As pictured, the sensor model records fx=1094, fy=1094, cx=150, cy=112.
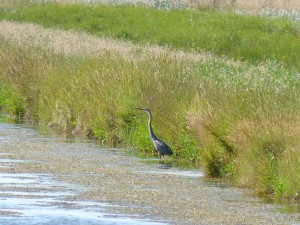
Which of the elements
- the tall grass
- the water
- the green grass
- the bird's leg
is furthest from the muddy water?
the green grass

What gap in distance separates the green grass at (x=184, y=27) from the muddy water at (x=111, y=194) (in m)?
14.8

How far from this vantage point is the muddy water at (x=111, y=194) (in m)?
13.2

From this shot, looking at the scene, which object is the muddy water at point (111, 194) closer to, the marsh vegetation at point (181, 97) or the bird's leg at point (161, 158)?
the bird's leg at point (161, 158)

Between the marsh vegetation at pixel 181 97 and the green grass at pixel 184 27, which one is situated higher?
the green grass at pixel 184 27

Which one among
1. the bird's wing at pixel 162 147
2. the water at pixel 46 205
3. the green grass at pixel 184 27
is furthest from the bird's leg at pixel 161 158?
the green grass at pixel 184 27

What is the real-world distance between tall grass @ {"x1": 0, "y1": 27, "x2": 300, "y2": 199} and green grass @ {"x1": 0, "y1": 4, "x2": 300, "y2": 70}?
22.4ft

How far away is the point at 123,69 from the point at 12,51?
7147 mm

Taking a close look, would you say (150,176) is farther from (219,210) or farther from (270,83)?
(270,83)

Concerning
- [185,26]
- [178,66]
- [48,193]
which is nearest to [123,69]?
[178,66]

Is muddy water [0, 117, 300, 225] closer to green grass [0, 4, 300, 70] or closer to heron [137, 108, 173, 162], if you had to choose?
heron [137, 108, 173, 162]

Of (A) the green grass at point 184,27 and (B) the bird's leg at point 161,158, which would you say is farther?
(A) the green grass at point 184,27

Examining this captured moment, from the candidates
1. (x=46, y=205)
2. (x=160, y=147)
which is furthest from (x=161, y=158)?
(x=46, y=205)

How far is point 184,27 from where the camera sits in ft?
145

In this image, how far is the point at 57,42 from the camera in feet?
109
